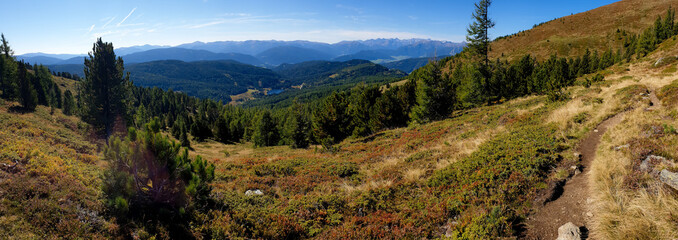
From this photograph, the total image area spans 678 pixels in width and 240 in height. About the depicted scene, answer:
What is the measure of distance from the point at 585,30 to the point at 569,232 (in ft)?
457

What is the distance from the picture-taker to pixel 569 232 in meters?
5.84

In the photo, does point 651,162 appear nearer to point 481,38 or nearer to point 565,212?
point 565,212

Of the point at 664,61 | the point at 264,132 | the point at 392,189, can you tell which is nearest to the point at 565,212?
the point at 392,189

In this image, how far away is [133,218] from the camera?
7418mm

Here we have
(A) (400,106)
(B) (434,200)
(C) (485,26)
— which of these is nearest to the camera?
(B) (434,200)

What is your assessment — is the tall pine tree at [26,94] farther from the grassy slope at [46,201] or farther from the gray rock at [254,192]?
the gray rock at [254,192]

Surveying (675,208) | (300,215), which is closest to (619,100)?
(675,208)

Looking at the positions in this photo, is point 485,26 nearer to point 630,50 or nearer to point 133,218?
point 133,218

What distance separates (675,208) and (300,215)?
32.4ft

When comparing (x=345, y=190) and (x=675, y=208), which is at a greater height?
(x=675, y=208)

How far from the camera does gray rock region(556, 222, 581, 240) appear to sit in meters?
5.71

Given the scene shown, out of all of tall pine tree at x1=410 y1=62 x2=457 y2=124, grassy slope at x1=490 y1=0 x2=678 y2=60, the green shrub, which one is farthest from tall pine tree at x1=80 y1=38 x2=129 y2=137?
grassy slope at x1=490 y1=0 x2=678 y2=60

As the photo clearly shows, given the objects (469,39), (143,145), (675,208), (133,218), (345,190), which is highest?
(469,39)

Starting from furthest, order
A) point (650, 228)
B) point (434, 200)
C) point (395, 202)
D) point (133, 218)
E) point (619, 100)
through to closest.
Answer: point (619, 100)
point (395, 202)
point (434, 200)
point (133, 218)
point (650, 228)
